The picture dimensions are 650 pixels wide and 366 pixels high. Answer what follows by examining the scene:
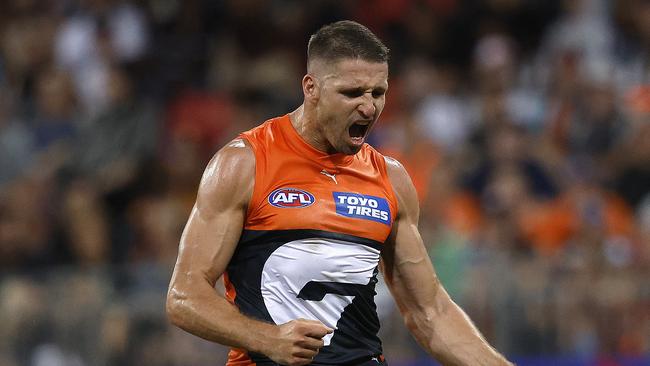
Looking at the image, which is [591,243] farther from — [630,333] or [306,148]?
[306,148]

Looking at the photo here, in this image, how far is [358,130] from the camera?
16.7ft

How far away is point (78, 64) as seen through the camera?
12648 millimetres

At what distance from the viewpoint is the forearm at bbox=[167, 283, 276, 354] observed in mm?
4664

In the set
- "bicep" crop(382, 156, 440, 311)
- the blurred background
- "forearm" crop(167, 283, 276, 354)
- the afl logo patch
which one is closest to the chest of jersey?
the afl logo patch

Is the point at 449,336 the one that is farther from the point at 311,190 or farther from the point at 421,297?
the point at 311,190

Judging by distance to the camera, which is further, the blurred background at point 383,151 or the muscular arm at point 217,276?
the blurred background at point 383,151

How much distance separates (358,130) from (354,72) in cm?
27

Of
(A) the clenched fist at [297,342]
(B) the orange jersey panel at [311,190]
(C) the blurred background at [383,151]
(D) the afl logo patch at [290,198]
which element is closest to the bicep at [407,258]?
(B) the orange jersey panel at [311,190]

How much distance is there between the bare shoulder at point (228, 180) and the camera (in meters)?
4.85

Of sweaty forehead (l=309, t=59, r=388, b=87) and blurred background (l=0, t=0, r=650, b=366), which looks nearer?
sweaty forehead (l=309, t=59, r=388, b=87)

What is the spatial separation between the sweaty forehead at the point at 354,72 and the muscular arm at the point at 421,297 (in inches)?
23.3

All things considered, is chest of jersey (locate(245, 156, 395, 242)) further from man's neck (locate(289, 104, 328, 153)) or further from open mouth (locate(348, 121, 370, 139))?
open mouth (locate(348, 121, 370, 139))

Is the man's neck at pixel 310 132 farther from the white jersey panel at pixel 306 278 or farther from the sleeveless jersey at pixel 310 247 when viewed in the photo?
the white jersey panel at pixel 306 278

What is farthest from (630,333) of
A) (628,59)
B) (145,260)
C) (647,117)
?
(145,260)
